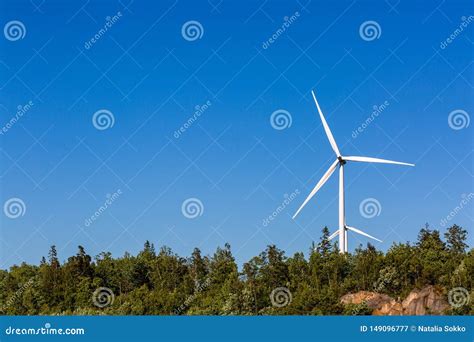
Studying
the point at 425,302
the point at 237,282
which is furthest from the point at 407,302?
the point at 237,282

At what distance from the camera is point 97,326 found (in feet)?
143

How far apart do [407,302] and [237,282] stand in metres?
16.7

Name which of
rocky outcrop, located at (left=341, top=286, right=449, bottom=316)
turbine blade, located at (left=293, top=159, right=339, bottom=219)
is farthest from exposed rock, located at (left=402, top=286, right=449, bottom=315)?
turbine blade, located at (left=293, top=159, right=339, bottom=219)

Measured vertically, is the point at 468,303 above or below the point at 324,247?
below

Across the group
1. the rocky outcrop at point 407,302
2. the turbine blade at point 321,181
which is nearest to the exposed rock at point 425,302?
the rocky outcrop at point 407,302

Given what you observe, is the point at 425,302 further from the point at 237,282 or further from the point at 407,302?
the point at 237,282

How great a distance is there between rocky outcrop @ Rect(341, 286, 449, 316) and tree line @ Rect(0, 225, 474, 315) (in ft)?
3.92

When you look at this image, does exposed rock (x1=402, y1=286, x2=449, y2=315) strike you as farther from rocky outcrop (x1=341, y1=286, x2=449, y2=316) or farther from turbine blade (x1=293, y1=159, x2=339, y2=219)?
turbine blade (x1=293, y1=159, x2=339, y2=219)

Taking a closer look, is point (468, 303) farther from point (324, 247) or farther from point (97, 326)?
point (97, 326)

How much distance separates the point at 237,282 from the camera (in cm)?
8431

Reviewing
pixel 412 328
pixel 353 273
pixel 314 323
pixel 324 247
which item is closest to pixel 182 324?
pixel 314 323

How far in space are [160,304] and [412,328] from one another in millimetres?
43685

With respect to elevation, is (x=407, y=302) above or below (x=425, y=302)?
above

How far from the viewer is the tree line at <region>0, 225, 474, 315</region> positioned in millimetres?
79562
